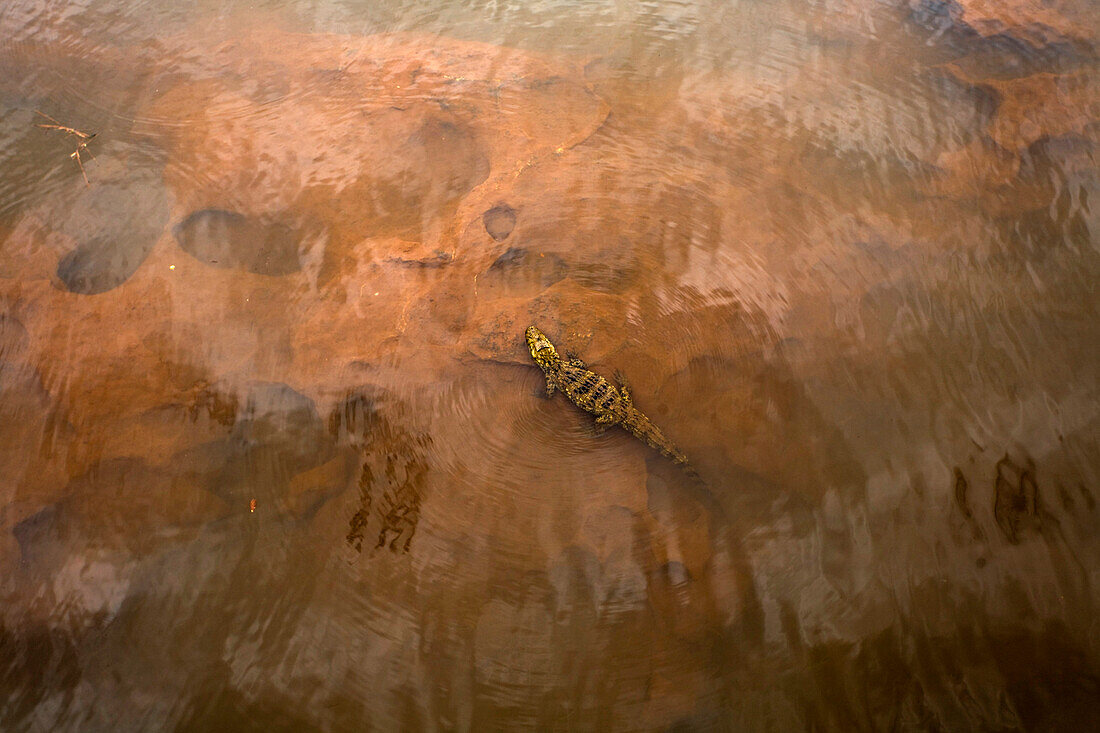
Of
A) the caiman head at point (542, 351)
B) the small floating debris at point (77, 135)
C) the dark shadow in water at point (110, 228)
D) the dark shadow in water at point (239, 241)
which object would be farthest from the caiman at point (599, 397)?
the small floating debris at point (77, 135)

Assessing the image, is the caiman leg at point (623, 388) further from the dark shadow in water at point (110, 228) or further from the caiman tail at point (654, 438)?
the dark shadow in water at point (110, 228)

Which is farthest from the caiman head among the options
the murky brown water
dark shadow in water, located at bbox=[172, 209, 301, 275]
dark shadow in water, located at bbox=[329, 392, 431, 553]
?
dark shadow in water, located at bbox=[172, 209, 301, 275]

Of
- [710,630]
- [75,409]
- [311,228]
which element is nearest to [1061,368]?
[710,630]

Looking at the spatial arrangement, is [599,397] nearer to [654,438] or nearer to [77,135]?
[654,438]

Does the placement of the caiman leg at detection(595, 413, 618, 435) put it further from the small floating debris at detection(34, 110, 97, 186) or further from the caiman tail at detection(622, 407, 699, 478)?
the small floating debris at detection(34, 110, 97, 186)

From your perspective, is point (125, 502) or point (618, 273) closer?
point (125, 502)

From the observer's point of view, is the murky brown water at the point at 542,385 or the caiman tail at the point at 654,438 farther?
the caiman tail at the point at 654,438

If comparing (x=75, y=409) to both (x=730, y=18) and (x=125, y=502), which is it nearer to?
(x=125, y=502)
